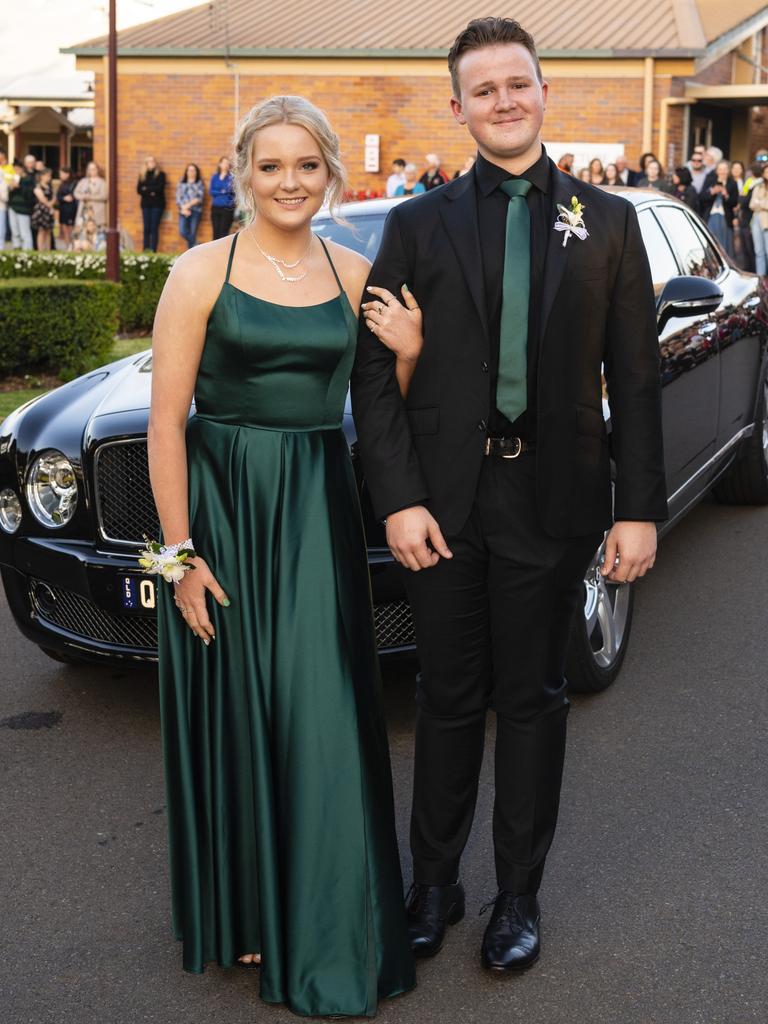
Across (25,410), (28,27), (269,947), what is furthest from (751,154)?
(269,947)

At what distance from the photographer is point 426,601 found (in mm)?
3061

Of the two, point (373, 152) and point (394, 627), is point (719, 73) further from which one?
point (394, 627)

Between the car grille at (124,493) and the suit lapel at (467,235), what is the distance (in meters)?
1.68

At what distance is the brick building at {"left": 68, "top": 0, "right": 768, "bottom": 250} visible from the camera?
23219mm

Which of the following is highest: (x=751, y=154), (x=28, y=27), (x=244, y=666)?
(x=28, y=27)

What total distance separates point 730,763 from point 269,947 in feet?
→ 6.18

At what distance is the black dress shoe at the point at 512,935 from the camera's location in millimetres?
3039

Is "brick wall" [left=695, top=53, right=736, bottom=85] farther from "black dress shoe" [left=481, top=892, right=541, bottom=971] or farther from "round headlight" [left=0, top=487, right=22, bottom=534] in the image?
"black dress shoe" [left=481, top=892, right=541, bottom=971]

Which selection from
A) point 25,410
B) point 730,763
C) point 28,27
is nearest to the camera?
point 730,763

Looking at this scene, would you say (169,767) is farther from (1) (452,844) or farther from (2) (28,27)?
(2) (28,27)

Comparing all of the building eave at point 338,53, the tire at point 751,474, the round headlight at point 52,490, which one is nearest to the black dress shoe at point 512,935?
the round headlight at point 52,490

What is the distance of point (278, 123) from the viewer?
292 cm

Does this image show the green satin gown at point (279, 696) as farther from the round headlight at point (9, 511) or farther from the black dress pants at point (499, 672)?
the round headlight at point (9, 511)

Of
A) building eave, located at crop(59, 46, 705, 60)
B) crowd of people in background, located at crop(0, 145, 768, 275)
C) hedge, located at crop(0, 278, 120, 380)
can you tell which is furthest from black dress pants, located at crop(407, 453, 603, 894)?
building eave, located at crop(59, 46, 705, 60)
